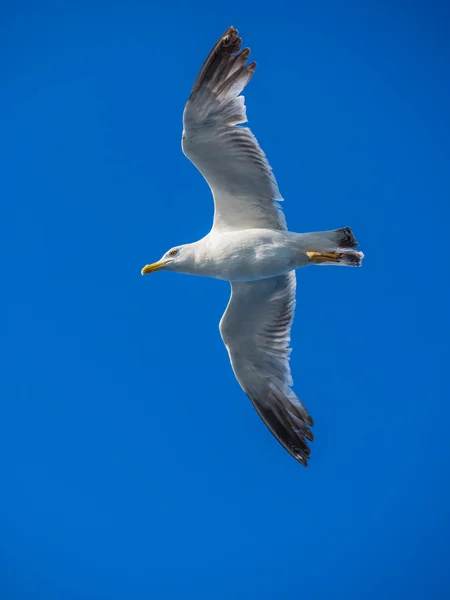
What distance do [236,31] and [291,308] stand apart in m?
3.03

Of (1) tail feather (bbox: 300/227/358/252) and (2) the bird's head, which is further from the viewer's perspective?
(2) the bird's head

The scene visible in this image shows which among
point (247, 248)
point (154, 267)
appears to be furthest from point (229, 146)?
point (154, 267)

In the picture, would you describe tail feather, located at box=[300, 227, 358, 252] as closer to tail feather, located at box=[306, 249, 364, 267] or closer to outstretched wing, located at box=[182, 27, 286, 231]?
tail feather, located at box=[306, 249, 364, 267]

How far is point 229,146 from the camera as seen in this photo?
27.9 feet

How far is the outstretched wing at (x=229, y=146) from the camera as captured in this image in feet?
27.1

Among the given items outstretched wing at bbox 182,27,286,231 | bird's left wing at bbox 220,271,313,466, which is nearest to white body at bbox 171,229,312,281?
outstretched wing at bbox 182,27,286,231

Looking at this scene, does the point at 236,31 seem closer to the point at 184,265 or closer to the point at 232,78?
the point at 232,78

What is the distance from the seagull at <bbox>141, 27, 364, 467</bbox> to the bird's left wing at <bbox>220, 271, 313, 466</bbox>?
1cm

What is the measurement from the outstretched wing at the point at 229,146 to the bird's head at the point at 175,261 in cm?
44

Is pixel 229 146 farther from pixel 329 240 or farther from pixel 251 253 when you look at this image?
pixel 329 240

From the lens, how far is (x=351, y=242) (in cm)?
872

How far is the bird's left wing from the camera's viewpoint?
948 cm

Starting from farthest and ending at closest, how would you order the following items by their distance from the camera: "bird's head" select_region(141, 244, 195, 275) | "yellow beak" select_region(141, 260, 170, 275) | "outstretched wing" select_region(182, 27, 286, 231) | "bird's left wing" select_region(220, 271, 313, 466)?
"bird's left wing" select_region(220, 271, 313, 466)
"yellow beak" select_region(141, 260, 170, 275)
"bird's head" select_region(141, 244, 195, 275)
"outstretched wing" select_region(182, 27, 286, 231)

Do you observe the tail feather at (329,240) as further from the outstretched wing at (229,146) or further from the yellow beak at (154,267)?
the yellow beak at (154,267)
